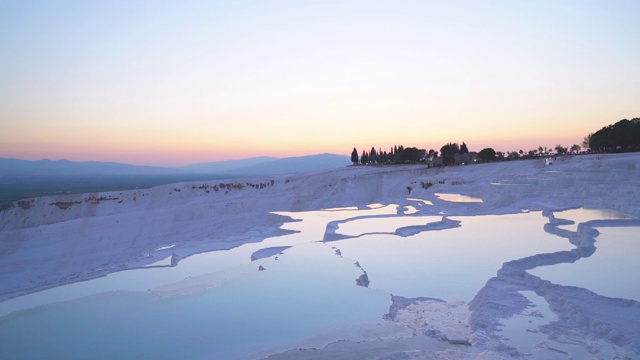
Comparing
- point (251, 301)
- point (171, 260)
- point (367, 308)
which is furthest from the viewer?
point (171, 260)

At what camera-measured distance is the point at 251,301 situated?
706 centimetres

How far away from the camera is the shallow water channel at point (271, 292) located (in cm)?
560

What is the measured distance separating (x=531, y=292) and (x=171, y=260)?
30.0 ft

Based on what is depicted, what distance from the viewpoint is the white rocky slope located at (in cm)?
1368

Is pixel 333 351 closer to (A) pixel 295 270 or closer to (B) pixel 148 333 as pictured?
(B) pixel 148 333

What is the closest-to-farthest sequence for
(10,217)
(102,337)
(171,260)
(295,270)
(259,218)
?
(102,337) < (295,270) < (171,260) < (259,218) < (10,217)

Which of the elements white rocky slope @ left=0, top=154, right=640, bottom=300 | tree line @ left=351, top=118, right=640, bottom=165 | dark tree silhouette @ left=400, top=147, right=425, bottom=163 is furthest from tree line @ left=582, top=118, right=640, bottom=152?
dark tree silhouette @ left=400, top=147, right=425, bottom=163

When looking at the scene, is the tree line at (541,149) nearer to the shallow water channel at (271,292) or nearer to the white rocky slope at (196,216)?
the white rocky slope at (196,216)

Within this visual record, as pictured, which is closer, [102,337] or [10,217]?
[102,337]

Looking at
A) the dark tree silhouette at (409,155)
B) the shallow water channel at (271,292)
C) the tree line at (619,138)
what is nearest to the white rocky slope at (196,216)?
the shallow water channel at (271,292)

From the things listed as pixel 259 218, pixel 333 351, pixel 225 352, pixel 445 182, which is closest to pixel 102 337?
pixel 225 352

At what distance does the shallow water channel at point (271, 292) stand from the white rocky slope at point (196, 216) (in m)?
2.19

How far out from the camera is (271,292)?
751cm

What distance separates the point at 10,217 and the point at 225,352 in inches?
1128
